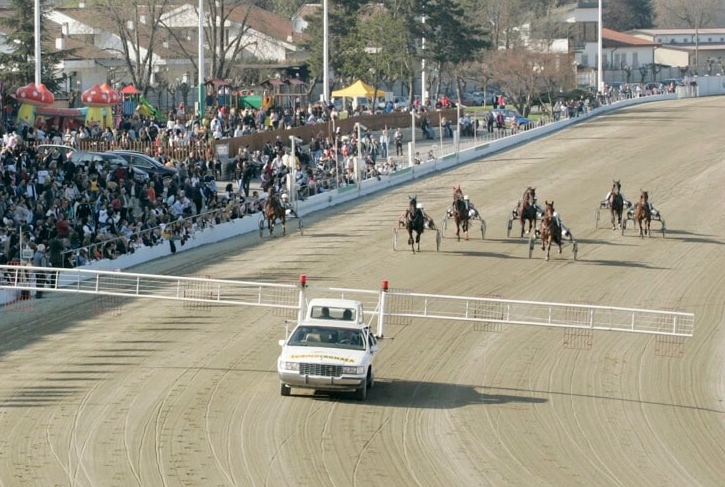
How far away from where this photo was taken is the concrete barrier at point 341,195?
29.6m

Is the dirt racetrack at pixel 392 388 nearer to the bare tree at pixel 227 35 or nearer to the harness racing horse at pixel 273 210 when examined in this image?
the harness racing horse at pixel 273 210

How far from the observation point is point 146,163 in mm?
38781

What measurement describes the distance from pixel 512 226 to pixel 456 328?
12233 millimetres

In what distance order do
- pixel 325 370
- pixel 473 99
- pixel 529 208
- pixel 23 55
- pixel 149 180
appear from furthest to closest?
pixel 473 99 → pixel 23 55 → pixel 149 180 → pixel 529 208 → pixel 325 370

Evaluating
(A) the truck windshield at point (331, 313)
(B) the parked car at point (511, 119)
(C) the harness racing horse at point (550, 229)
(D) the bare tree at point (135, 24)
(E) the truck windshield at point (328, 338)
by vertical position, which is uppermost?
(D) the bare tree at point (135, 24)

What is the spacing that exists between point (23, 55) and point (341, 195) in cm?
2153

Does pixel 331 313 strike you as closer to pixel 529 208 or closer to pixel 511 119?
pixel 529 208

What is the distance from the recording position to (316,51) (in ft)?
231

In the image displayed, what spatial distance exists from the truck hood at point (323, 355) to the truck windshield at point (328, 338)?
0.16 meters

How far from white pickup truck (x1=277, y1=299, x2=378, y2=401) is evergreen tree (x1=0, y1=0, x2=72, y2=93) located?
124ft

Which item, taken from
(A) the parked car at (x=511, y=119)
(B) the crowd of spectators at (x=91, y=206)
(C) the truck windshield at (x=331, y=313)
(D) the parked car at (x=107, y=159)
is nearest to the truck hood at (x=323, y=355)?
(C) the truck windshield at (x=331, y=313)

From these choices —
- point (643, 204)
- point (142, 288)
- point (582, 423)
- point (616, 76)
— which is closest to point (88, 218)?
point (142, 288)

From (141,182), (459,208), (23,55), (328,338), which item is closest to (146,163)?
(141,182)

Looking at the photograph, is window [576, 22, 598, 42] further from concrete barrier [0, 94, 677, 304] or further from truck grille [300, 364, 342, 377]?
truck grille [300, 364, 342, 377]
